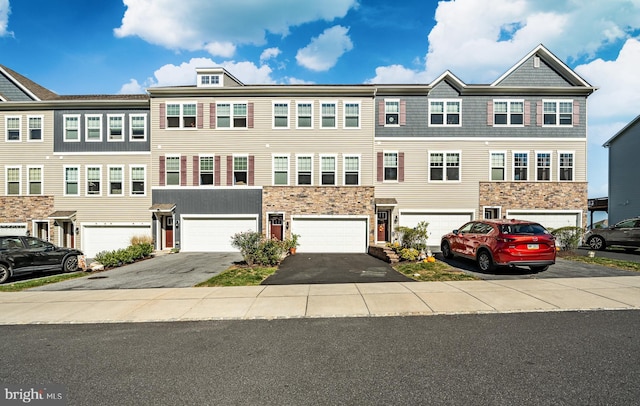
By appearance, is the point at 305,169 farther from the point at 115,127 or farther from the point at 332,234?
the point at 115,127

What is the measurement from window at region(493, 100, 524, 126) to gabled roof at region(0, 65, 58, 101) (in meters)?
28.8

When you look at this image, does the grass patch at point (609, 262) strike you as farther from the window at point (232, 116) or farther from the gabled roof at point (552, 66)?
the window at point (232, 116)

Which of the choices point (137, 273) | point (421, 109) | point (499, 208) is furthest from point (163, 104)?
point (499, 208)

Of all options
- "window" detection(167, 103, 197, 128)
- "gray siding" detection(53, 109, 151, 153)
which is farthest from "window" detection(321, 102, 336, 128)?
"gray siding" detection(53, 109, 151, 153)

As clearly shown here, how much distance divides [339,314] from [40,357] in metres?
4.93

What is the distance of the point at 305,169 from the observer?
64.3ft

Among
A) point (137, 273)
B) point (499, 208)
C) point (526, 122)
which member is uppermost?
point (526, 122)

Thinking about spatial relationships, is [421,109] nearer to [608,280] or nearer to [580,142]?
[580,142]

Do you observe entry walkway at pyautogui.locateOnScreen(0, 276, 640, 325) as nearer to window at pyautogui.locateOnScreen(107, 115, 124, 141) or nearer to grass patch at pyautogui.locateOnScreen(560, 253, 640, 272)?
grass patch at pyautogui.locateOnScreen(560, 253, 640, 272)

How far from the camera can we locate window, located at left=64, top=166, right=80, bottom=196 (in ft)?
66.0

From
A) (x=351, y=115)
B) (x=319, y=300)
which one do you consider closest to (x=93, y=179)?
(x=351, y=115)

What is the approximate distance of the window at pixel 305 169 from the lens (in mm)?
19594

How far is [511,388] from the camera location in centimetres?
370

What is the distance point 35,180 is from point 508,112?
29725 millimetres
